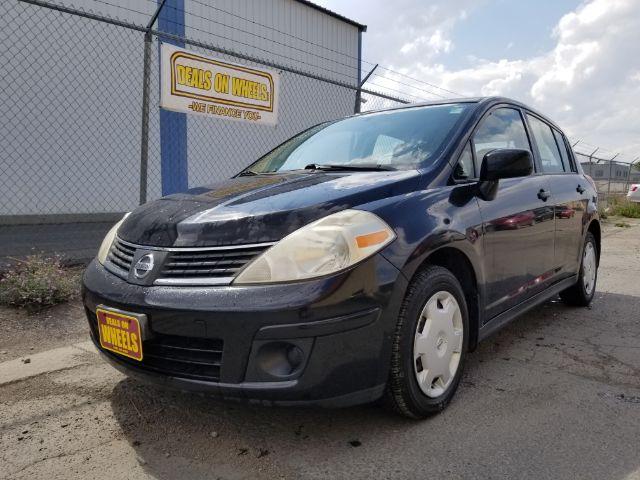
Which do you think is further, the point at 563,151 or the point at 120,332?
the point at 563,151

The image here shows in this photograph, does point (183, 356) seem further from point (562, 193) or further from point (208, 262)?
point (562, 193)

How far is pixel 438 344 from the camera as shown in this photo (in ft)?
8.02

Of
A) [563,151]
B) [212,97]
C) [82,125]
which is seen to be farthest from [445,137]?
[82,125]

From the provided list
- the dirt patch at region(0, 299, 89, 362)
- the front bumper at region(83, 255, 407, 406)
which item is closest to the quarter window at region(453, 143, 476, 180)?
the front bumper at region(83, 255, 407, 406)

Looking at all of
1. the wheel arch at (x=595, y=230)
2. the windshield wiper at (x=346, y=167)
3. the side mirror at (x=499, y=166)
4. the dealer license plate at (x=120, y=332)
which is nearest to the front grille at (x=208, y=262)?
the dealer license plate at (x=120, y=332)

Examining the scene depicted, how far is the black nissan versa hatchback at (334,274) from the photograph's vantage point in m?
1.98

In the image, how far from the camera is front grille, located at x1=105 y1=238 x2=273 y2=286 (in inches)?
81.1

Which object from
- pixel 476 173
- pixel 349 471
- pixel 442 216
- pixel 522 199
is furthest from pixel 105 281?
pixel 522 199

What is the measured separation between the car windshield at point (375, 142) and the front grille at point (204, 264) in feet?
3.40

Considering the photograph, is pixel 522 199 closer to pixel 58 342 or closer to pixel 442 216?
pixel 442 216

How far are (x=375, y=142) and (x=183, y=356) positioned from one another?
171cm

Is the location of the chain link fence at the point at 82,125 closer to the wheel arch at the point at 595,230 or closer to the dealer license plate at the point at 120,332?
the wheel arch at the point at 595,230

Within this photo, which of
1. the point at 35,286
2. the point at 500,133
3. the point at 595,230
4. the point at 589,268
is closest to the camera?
the point at 500,133

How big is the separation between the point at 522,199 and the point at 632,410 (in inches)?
51.3
